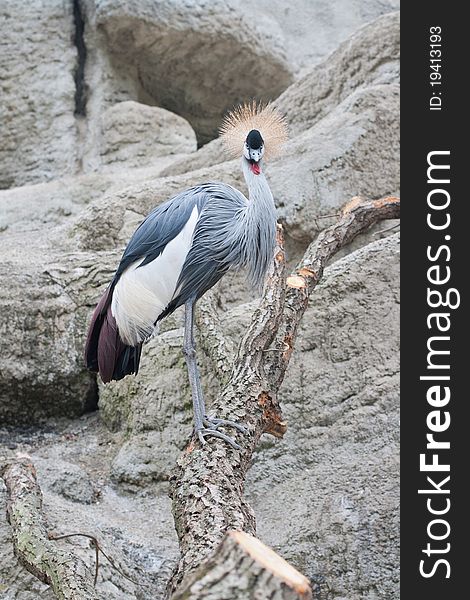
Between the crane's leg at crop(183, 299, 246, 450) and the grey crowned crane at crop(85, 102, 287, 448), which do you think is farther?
the grey crowned crane at crop(85, 102, 287, 448)

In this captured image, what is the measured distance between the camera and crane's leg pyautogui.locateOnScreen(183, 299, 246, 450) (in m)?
2.63

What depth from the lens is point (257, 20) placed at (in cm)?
801

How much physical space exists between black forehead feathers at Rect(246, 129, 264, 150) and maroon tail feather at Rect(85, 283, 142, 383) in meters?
0.69

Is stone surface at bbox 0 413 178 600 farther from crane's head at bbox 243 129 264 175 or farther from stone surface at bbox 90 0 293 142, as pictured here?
stone surface at bbox 90 0 293 142

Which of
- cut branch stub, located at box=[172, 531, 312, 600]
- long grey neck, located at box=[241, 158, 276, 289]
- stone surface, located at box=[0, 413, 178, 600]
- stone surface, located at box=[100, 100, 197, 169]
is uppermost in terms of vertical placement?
stone surface, located at box=[100, 100, 197, 169]

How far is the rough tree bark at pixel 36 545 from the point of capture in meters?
2.59

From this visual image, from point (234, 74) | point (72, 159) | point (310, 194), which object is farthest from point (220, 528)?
point (234, 74)

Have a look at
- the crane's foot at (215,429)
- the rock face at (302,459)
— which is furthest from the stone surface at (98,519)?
the crane's foot at (215,429)

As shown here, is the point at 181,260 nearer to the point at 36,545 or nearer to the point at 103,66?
the point at 36,545

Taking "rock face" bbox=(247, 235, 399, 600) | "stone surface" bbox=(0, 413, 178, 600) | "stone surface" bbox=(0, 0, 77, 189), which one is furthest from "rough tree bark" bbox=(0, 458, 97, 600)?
"stone surface" bbox=(0, 0, 77, 189)

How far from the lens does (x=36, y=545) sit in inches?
109

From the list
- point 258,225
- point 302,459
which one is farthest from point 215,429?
point 302,459

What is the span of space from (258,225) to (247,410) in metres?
0.74

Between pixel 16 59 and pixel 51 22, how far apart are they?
45 cm
